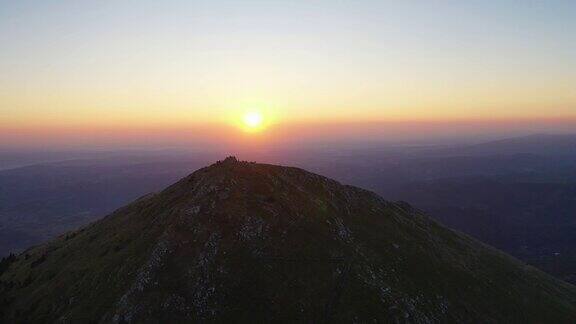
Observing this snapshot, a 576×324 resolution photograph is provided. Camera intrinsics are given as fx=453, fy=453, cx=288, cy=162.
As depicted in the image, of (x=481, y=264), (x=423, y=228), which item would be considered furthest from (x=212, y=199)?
(x=481, y=264)

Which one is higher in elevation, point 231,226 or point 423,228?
point 231,226

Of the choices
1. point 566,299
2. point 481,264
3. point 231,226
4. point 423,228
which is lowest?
point 566,299

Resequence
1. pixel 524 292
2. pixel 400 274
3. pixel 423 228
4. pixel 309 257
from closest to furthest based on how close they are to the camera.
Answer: pixel 309 257
pixel 400 274
pixel 524 292
pixel 423 228

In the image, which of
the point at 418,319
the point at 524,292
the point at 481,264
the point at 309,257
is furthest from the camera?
the point at 481,264

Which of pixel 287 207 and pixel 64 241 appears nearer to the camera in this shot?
pixel 287 207

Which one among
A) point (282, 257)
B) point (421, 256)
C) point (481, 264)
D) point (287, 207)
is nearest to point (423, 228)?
point (481, 264)

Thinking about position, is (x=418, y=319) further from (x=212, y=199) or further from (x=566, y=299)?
(x=566, y=299)

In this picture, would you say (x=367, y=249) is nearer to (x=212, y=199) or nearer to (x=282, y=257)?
(x=282, y=257)
